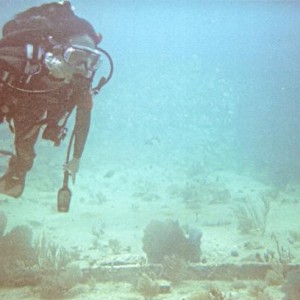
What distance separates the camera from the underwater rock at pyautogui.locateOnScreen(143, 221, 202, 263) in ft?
30.1

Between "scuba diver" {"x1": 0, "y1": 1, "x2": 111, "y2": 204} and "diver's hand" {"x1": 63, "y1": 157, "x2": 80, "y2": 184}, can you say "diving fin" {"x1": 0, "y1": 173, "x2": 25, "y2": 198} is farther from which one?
"diver's hand" {"x1": 63, "y1": 157, "x2": 80, "y2": 184}

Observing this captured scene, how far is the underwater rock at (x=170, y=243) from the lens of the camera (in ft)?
30.1

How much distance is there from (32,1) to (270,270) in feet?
96.7

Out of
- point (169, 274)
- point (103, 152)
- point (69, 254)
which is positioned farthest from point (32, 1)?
point (169, 274)

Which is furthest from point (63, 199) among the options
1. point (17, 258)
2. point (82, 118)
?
point (17, 258)

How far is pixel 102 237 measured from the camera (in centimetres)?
1186

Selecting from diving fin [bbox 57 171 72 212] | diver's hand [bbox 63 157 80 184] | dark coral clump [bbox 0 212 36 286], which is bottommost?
dark coral clump [bbox 0 212 36 286]

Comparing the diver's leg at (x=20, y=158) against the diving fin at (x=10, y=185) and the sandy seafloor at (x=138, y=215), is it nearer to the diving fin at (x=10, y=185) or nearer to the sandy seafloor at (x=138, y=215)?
the diving fin at (x=10, y=185)

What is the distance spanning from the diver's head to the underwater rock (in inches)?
225

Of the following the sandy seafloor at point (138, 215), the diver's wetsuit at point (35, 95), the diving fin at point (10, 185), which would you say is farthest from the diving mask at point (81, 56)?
the sandy seafloor at point (138, 215)

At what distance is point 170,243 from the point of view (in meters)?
9.32

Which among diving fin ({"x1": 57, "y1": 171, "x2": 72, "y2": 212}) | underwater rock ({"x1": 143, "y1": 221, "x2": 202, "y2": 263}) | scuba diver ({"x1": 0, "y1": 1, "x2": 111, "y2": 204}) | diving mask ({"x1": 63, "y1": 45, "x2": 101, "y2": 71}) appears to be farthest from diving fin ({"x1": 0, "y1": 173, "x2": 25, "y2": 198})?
underwater rock ({"x1": 143, "y1": 221, "x2": 202, "y2": 263})

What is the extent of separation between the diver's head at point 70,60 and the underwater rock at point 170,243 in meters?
5.71

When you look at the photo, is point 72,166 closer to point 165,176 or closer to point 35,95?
point 35,95
